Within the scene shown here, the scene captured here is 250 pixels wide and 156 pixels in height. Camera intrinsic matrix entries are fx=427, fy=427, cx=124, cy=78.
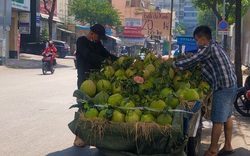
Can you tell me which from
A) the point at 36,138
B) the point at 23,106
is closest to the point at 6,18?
the point at 23,106

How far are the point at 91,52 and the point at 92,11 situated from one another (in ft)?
161

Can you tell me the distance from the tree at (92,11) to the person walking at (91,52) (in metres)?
48.5

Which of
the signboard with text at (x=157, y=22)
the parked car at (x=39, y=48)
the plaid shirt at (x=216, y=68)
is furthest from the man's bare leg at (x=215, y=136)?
the parked car at (x=39, y=48)

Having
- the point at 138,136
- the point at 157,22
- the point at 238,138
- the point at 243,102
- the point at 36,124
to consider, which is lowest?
the point at 238,138

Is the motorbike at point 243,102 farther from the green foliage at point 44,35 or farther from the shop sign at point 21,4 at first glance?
the green foliage at point 44,35

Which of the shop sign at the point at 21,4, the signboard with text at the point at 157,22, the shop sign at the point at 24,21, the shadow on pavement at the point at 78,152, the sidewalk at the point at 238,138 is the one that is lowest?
the sidewalk at the point at 238,138

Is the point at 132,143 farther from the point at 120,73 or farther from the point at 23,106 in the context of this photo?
the point at 23,106

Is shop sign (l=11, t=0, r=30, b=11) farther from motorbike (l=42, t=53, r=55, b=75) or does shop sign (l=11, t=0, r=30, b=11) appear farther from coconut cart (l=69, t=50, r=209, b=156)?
coconut cart (l=69, t=50, r=209, b=156)

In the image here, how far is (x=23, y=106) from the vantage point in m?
10.6

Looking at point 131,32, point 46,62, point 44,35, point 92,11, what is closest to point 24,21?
point 44,35

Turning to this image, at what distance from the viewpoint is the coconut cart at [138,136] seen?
13.9 ft

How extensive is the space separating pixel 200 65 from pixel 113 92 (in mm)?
1540

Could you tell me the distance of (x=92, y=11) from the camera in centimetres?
5447

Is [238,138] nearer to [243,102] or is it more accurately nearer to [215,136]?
[215,136]
